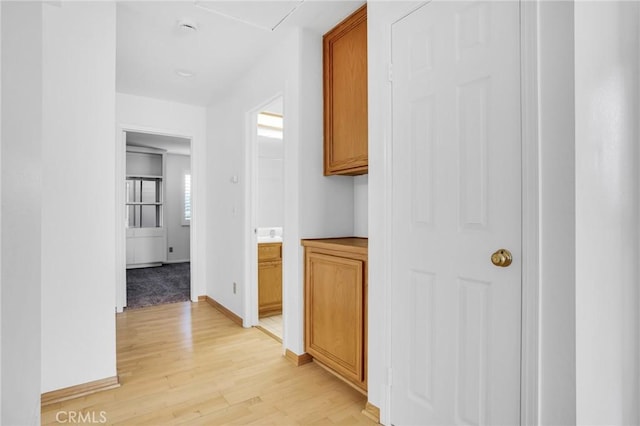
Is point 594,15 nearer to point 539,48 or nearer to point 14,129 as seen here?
point 539,48

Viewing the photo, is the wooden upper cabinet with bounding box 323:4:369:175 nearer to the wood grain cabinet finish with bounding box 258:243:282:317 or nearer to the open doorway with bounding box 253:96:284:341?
the open doorway with bounding box 253:96:284:341

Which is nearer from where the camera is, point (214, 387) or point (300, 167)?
point (214, 387)

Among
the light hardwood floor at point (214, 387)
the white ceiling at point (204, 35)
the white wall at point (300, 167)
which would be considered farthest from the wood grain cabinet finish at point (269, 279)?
the white ceiling at point (204, 35)

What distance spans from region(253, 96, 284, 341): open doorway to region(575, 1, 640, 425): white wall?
2813mm

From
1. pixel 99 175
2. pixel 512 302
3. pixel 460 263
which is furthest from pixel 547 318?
pixel 99 175

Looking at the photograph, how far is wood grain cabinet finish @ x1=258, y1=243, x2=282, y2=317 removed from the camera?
359 centimetres

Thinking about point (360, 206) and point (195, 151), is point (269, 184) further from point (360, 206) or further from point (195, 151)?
point (360, 206)

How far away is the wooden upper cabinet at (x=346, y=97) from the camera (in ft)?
7.45

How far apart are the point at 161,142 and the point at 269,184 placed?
3.41 meters

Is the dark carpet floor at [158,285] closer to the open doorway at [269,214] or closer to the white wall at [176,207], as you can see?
the white wall at [176,207]

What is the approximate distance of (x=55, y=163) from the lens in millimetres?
2062

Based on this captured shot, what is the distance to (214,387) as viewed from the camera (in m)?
2.20

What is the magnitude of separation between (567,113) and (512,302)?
0.66 m

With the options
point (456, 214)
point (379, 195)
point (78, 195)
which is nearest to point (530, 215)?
point (456, 214)
